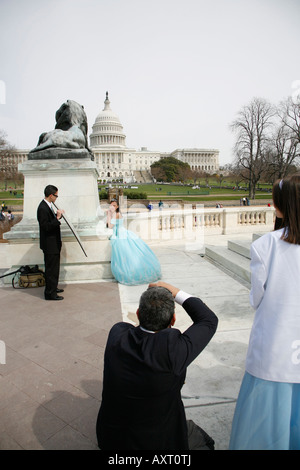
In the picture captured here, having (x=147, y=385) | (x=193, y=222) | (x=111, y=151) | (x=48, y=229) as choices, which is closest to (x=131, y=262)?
(x=48, y=229)

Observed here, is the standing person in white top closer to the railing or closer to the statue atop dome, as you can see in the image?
the statue atop dome

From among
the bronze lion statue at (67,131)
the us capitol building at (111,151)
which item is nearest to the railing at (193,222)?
the bronze lion statue at (67,131)

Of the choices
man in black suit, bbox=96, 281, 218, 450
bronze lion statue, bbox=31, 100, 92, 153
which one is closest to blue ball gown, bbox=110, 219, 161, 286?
bronze lion statue, bbox=31, 100, 92, 153

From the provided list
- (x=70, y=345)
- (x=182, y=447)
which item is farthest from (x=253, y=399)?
(x=70, y=345)

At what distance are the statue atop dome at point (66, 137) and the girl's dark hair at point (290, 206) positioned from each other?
571cm

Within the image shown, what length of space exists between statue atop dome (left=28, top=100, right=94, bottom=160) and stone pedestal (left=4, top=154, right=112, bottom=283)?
4.9 inches

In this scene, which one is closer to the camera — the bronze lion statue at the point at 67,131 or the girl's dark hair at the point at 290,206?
the girl's dark hair at the point at 290,206

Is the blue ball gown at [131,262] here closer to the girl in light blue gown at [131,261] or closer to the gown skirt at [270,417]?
the girl in light blue gown at [131,261]

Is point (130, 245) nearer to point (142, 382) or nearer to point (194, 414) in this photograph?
point (194, 414)

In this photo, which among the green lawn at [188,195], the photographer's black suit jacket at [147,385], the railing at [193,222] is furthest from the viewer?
the green lawn at [188,195]

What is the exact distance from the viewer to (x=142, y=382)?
1669 millimetres

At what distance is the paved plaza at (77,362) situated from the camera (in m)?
2.61

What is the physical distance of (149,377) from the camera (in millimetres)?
1660

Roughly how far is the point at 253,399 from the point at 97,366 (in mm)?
1959
